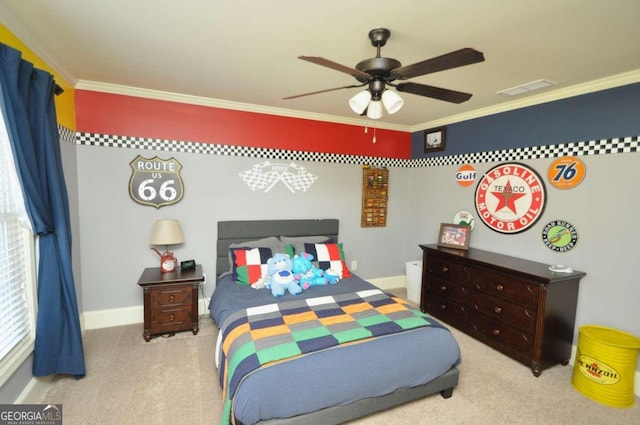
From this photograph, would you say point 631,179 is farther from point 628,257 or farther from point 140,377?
point 140,377

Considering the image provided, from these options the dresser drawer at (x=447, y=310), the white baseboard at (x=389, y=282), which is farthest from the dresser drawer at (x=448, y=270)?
the white baseboard at (x=389, y=282)

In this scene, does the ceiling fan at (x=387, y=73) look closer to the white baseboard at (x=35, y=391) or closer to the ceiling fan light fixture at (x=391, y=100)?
the ceiling fan light fixture at (x=391, y=100)

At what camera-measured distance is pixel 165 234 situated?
310cm

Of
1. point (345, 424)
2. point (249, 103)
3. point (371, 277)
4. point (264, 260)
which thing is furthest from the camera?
point (371, 277)

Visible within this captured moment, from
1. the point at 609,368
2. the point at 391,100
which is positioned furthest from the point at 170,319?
the point at 609,368

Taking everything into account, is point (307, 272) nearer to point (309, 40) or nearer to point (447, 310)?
point (447, 310)

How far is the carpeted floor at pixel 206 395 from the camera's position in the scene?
82.3 inches

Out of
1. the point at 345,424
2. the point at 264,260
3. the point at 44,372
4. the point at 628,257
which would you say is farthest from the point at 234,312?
the point at 628,257

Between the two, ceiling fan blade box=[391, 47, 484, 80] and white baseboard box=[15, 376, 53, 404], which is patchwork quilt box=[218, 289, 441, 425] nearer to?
white baseboard box=[15, 376, 53, 404]

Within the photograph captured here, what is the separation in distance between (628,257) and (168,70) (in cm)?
419

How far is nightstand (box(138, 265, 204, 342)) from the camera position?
9.66 feet

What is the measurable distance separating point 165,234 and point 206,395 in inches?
63.4

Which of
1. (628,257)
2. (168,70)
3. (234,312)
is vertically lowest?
(234,312)

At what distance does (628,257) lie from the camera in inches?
97.5
